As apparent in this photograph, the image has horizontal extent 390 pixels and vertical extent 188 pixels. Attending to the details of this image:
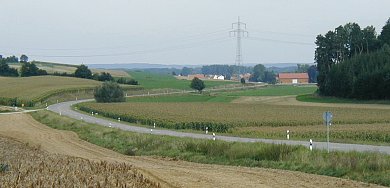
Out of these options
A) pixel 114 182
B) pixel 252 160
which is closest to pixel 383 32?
pixel 252 160

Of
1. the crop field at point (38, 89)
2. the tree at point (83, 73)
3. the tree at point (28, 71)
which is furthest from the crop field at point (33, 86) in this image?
the tree at point (28, 71)

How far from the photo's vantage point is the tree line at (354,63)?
85125 mm

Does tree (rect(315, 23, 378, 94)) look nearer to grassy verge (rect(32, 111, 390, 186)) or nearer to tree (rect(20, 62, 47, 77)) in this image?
tree (rect(20, 62, 47, 77))

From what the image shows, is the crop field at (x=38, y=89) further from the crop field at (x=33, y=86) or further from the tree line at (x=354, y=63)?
the tree line at (x=354, y=63)

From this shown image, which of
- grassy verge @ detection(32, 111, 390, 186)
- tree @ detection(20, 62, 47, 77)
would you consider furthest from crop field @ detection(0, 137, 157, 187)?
tree @ detection(20, 62, 47, 77)

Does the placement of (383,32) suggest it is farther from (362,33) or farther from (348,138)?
(348,138)

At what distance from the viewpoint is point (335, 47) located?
12012 cm

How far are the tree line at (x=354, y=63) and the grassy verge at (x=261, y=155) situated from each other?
53.8m

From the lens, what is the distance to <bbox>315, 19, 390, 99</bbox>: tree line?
8512 cm

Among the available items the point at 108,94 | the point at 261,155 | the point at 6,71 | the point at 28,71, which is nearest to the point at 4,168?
the point at 261,155

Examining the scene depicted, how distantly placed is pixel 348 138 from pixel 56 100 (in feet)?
257

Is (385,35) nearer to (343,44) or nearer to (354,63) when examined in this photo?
(343,44)

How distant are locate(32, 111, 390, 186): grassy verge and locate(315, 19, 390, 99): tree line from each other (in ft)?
177

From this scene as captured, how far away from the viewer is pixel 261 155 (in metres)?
25.3
